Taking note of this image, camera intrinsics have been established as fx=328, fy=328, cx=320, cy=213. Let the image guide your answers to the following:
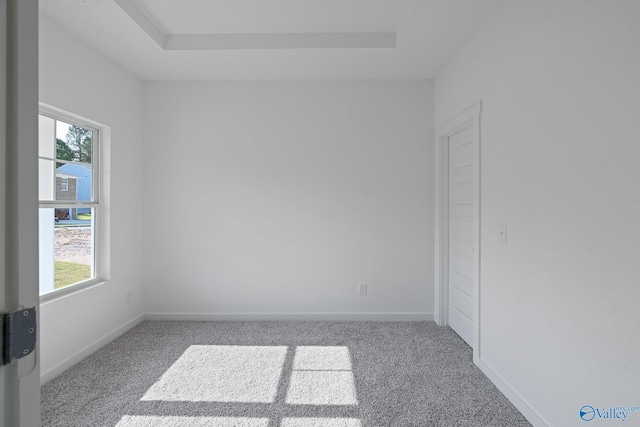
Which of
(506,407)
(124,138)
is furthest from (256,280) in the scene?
(506,407)

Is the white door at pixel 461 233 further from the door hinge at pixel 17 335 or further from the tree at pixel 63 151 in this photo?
the tree at pixel 63 151

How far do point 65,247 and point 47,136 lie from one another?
918 millimetres

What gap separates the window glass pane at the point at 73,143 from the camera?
2.73m

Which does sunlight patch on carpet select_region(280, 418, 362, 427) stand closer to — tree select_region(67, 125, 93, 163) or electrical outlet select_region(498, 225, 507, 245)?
electrical outlet select_region(498, 225, 507, 245)

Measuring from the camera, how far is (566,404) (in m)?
1.75

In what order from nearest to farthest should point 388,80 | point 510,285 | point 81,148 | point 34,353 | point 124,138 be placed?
point 34,353
point 510,285
point 81,148
point 124,138
point 388,80

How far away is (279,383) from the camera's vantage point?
242cm

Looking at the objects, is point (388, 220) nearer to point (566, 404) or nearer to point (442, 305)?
point (442, 305)

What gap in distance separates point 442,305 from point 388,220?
1.09 m

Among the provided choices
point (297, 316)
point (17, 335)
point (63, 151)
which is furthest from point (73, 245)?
Result: point (17, 335)

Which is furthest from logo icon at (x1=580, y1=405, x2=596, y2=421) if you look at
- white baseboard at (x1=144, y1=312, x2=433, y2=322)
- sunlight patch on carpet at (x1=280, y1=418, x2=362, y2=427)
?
white baseboard at (x1=144, y1=312, x2=433, y2=322)

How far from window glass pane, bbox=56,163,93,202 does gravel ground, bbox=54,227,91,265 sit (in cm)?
28

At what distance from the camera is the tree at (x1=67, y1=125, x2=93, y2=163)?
2.86m

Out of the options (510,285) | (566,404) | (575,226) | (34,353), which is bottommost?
(566,404)
